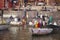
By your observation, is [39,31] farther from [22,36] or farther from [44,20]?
[44,20]

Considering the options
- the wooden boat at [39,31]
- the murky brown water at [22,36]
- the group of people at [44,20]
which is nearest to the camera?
the murky brown water at [22,36]

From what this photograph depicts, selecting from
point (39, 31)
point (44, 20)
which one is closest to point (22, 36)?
point (39, 31)

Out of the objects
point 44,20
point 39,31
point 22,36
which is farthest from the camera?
point 44,20

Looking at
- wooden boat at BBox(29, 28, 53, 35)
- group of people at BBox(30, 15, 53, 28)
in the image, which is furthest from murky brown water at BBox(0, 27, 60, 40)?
group of people at BBox(30, 15, 53, 28)

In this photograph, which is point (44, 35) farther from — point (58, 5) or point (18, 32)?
point (58, 5)

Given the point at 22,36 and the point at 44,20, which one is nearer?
the point at 22,36

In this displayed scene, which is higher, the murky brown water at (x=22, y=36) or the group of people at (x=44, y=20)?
the group of people at (x=44, y=20)

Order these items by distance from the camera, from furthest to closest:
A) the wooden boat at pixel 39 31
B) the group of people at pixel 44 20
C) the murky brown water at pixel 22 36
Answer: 1. the group of people at pixel 44 20
2. the wooden boat at pixel 39 31
3. the murky brown water at pixel 22 36

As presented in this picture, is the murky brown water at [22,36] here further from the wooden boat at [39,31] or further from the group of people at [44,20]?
the group of people at [44,20]

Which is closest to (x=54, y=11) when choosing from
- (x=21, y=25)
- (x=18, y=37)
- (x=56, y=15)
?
(x=56, y=15)

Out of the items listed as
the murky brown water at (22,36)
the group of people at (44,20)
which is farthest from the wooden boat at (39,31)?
the group of people at (44,20)

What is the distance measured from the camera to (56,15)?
6477mm

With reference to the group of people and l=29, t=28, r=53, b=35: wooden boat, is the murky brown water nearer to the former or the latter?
l=29, t=28, r=53, b=35: wooden boat

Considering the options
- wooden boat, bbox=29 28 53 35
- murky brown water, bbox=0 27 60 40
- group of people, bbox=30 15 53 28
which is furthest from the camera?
group of people, bbox=30 15 53 28
